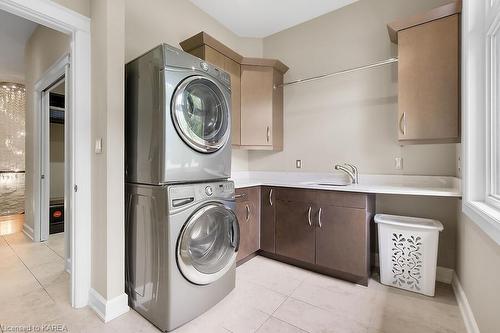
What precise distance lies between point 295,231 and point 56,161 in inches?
171

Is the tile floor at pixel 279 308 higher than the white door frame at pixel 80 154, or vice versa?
the white door frame at pixel 80 154

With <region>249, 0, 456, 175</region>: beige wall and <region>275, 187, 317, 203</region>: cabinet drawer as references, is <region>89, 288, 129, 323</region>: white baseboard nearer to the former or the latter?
<region>275, 187, 317, 203</region>: cabinet drawer

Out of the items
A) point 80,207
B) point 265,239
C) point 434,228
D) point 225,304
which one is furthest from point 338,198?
point 80,207

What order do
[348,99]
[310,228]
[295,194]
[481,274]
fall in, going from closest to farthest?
1. [481,274]
2. [310,228]
3. [295,194]
4. [348,99]

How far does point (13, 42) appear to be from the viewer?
11.0 feet

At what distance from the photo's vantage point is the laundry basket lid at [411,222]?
1804mm

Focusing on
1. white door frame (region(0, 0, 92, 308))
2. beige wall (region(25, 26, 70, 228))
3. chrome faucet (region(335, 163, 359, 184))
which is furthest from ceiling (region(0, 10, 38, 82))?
chrome faucet (region(335, 163, 359, 184))

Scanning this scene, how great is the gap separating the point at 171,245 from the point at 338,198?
1438 millimetres

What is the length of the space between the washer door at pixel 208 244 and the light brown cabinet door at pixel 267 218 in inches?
29.3

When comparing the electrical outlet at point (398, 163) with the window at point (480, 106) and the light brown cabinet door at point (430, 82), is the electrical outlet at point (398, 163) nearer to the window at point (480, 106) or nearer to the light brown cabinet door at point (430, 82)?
the light brown cabinet door at point (430, 82)

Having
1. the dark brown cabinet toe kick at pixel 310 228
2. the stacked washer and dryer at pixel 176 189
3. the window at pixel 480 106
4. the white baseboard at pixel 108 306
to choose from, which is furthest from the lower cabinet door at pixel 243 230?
the window at pixel 480 106

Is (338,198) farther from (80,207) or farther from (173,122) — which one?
(80,207)

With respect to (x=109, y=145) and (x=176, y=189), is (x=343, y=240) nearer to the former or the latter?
(x=176, y=189)

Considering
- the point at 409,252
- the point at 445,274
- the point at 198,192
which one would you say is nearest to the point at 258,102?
the point at 198,192
